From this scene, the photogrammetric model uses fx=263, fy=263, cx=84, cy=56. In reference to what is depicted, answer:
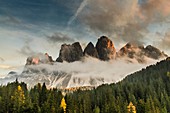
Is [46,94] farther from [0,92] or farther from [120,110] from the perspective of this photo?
[120,110]

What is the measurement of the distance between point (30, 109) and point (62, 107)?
748 inches

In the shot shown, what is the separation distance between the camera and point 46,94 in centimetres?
16975

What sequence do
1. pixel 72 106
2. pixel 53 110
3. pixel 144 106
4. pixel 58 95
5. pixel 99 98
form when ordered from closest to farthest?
pixel 53 110, pixel 72 106, pixel 144 106, pixel 58 95, pixel 99 98

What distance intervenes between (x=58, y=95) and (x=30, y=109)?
3819 centimetres

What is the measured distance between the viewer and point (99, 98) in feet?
652

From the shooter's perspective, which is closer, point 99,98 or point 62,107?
point 62,107

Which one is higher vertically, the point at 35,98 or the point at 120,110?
the point at 35,98

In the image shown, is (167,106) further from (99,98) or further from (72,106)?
(72,106)

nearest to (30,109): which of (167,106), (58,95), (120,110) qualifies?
(58,95)

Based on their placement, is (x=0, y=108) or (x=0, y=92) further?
(x=0, y=92)

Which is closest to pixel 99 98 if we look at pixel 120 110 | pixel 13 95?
pixel 120 110

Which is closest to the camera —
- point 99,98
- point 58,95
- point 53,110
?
point 53,110

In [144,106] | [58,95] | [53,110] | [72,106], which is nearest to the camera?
[53,110]

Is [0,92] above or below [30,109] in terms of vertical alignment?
above
